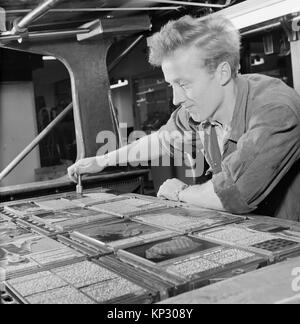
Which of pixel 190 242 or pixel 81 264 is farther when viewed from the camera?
pixel 190 242

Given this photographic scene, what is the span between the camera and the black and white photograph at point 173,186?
3.52 ft

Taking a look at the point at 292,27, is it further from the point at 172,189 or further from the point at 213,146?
the point at 172,189

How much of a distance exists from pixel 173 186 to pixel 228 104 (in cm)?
44

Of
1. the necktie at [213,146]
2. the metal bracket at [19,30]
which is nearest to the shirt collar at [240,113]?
the necktie at [213,146]

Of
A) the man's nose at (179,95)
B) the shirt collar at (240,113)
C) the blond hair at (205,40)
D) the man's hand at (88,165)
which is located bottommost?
the man's hand at (88,165)

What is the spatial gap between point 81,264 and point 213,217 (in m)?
0.63

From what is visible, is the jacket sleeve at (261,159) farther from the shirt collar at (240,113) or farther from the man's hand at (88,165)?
the man's hand at (88,165)

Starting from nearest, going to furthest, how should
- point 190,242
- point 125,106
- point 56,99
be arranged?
point 190,242 < point 125,106 < point 56,99

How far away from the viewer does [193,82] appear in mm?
1855

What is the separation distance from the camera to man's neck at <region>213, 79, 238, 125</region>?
1915mm

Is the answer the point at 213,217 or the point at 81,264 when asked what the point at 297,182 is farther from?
the point at 81,264

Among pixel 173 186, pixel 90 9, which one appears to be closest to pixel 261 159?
pixel 173 186

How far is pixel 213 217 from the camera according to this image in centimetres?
173
